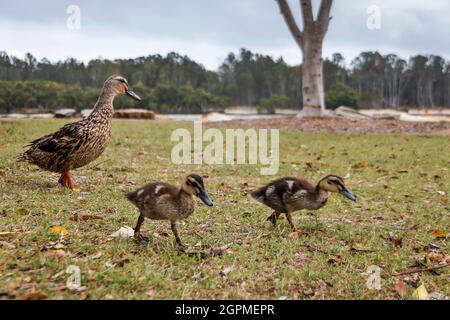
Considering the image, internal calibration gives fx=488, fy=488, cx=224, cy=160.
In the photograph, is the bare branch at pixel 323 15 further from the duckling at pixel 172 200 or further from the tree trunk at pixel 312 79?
the duckling at pixel 172 200

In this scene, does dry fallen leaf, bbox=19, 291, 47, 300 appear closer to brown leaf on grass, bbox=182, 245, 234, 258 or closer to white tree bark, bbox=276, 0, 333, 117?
brown leaf on grass, bbox=182, 245, 234, 258

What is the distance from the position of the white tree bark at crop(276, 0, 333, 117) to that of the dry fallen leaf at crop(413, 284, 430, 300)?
20.3m

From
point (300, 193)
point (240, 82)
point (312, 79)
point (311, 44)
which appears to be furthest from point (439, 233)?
point (240, 82)

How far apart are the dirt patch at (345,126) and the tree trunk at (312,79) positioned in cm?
133

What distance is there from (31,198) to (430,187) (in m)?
6.90

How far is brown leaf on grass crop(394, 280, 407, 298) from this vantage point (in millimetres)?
3848

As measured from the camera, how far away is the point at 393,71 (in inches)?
3012

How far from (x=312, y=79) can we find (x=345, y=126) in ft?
13.1

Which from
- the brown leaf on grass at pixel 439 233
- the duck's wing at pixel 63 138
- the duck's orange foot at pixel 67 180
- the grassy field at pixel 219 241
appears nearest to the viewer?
the grassy field at pixel 219 241

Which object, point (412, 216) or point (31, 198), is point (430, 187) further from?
point (31, 198)

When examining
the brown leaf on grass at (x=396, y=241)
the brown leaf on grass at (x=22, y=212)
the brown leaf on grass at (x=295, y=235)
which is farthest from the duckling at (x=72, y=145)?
the brown leaf on grass at (x=396, y=241)

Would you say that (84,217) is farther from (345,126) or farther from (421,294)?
(345,126)

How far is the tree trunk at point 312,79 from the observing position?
23516 mm

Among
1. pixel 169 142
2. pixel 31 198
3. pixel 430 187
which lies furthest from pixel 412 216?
pixel 169 142
